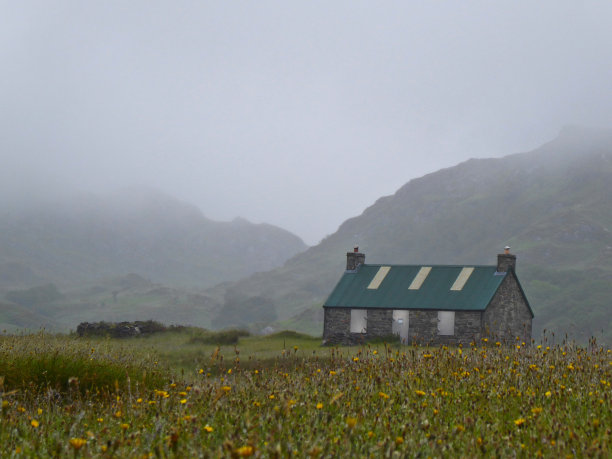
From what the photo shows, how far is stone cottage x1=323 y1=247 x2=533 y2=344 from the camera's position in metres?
42.1

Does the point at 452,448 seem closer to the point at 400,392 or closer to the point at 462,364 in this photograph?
the point at 400,392

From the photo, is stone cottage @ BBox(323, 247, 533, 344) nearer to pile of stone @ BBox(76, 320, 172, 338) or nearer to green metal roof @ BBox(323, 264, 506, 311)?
green metal roof @ BBox(323, 264, 506, 311)

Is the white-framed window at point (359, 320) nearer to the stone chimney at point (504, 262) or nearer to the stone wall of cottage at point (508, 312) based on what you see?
the stone wall of cottage at point (508, 312)

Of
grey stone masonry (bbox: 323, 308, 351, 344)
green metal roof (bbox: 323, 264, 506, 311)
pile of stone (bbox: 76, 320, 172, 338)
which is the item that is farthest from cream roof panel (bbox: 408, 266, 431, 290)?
pile of stone (bbox: 76, 320, 172, 338)

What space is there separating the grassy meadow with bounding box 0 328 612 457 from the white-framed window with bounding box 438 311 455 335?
99.4 feet

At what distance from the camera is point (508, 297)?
4456cm

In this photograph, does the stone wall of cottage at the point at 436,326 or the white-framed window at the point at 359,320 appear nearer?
the stone wall of cottage at the point at 436,326

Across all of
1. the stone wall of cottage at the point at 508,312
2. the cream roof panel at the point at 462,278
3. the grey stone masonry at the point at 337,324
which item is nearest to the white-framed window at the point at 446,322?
the stone wall of cottage at the point at 508,312

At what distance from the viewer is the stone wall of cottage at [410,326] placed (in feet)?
137

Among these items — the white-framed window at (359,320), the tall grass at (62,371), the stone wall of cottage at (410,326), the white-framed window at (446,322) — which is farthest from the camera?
the white-framed window at (359,320)

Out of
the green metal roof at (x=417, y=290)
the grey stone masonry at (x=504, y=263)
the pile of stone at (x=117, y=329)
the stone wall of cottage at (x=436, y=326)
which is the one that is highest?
the grey stone masonry at (x=504, y=263)

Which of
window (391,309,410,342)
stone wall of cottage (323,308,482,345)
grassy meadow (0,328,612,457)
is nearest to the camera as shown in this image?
grassy meadow (0,328,612,457)

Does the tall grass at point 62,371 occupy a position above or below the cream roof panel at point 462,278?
below

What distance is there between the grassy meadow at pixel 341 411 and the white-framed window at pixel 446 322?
30.3 metres
